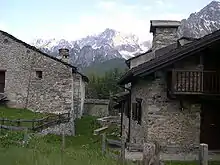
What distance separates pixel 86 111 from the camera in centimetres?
4366

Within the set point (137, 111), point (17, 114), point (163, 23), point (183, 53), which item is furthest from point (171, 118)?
point (17, 114)

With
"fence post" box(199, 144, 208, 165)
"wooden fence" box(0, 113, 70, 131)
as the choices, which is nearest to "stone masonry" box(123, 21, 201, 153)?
"wooden fence" box(0, 113, 70, 131)

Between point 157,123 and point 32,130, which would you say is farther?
point 32,130

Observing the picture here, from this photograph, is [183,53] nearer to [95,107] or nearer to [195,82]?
[195,82]

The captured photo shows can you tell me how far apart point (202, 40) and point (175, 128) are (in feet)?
12.3

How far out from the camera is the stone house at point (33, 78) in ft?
90.8

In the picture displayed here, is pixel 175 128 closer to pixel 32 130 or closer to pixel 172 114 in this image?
pixel 172 114

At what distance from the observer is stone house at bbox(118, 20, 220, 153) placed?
14.2m

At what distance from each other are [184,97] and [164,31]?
598cm

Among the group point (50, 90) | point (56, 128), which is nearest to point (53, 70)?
point (50, 90)

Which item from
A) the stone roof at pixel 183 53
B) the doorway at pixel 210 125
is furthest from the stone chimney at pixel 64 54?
the doorway at pixel 210 125

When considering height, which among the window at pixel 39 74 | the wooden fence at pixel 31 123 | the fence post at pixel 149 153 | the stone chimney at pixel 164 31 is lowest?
the wooden fence at pixel 31 123

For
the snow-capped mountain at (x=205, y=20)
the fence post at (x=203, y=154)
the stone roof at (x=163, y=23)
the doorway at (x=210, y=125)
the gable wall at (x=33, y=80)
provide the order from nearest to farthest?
the fence post at (x=203, y=154) < the doorway at (x=210, y=125) < the stone roof at (x=163, y=23) < the gable wall at (x=33, y=80) < the snow-capped mountain at (x=205, y=20)

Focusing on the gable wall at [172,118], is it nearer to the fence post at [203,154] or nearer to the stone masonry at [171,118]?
the stone masonry at [171,118]
